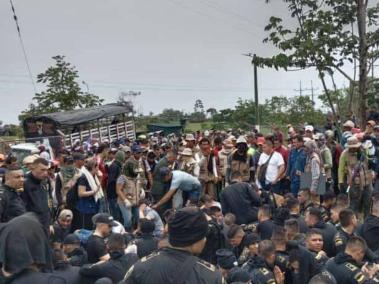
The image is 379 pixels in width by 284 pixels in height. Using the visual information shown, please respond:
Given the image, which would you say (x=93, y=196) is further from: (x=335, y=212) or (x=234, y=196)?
(x=335, y=212)

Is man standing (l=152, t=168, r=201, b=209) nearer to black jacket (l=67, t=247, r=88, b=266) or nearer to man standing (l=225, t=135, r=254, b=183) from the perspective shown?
man standing (l=225, t=135, r=254, b=183)

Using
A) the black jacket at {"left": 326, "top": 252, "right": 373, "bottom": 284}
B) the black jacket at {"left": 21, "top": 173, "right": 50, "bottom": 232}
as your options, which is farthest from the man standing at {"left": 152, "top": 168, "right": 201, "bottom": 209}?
the black jacket at {"left": 326, "top": 252, "right": 373, "bottom": 284}

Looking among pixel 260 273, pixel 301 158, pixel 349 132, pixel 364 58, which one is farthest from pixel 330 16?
pixel 260 273

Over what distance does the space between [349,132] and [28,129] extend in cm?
1502

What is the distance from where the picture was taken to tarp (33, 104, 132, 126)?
73.9ft

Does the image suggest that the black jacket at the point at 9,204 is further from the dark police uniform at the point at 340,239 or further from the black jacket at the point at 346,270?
the dark police uniform at the point at 340,239

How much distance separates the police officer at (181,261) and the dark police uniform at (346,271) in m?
2.26

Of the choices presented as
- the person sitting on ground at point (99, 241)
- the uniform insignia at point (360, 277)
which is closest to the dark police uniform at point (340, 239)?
the uniform insignia at point (360, 277)

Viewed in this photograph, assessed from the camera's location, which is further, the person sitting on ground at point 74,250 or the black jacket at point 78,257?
the person sitting on ground at point 74,250

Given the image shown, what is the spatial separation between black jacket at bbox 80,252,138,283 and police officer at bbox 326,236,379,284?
189 cm

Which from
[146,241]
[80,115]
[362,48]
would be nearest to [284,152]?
[362,48]

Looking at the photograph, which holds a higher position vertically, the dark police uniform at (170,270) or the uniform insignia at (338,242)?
the dark police uniform at (170,270)

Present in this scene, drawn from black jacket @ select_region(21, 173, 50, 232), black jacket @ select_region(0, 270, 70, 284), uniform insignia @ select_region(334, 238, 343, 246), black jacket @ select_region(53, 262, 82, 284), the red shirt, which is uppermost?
black jacket @ select_region(0, 270, 70, 284)

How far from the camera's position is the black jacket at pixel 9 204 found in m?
6.28
